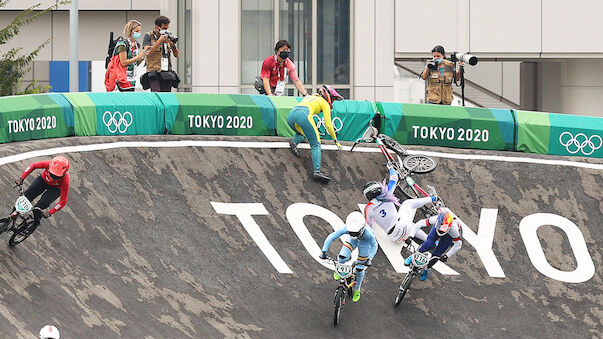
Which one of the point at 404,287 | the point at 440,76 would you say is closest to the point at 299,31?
the point at 440,76

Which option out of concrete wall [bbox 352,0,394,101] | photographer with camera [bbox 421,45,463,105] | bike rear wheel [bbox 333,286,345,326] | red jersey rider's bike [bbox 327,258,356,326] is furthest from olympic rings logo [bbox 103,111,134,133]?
concrete wall [bbox 352,0,394,101]

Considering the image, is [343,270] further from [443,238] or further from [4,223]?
[4,223]

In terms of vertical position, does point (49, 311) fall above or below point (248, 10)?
below

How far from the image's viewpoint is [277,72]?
78.9 ft

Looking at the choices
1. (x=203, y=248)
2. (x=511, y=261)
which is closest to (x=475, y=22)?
(x=511, y=261)

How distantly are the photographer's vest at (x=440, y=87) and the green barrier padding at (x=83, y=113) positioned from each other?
744 cm

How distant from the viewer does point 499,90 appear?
38.9 meters

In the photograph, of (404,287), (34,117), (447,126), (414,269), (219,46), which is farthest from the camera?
(219,46)

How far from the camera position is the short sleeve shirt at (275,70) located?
2362 centimetres

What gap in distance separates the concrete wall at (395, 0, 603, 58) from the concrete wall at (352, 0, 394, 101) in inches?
10.9

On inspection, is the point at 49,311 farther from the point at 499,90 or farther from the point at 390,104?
the point at 499,90

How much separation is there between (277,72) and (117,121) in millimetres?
3720

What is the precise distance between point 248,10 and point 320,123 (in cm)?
811

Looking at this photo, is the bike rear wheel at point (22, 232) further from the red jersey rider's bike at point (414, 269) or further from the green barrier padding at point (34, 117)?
the red jersey rider's bike at point (414, 269)
